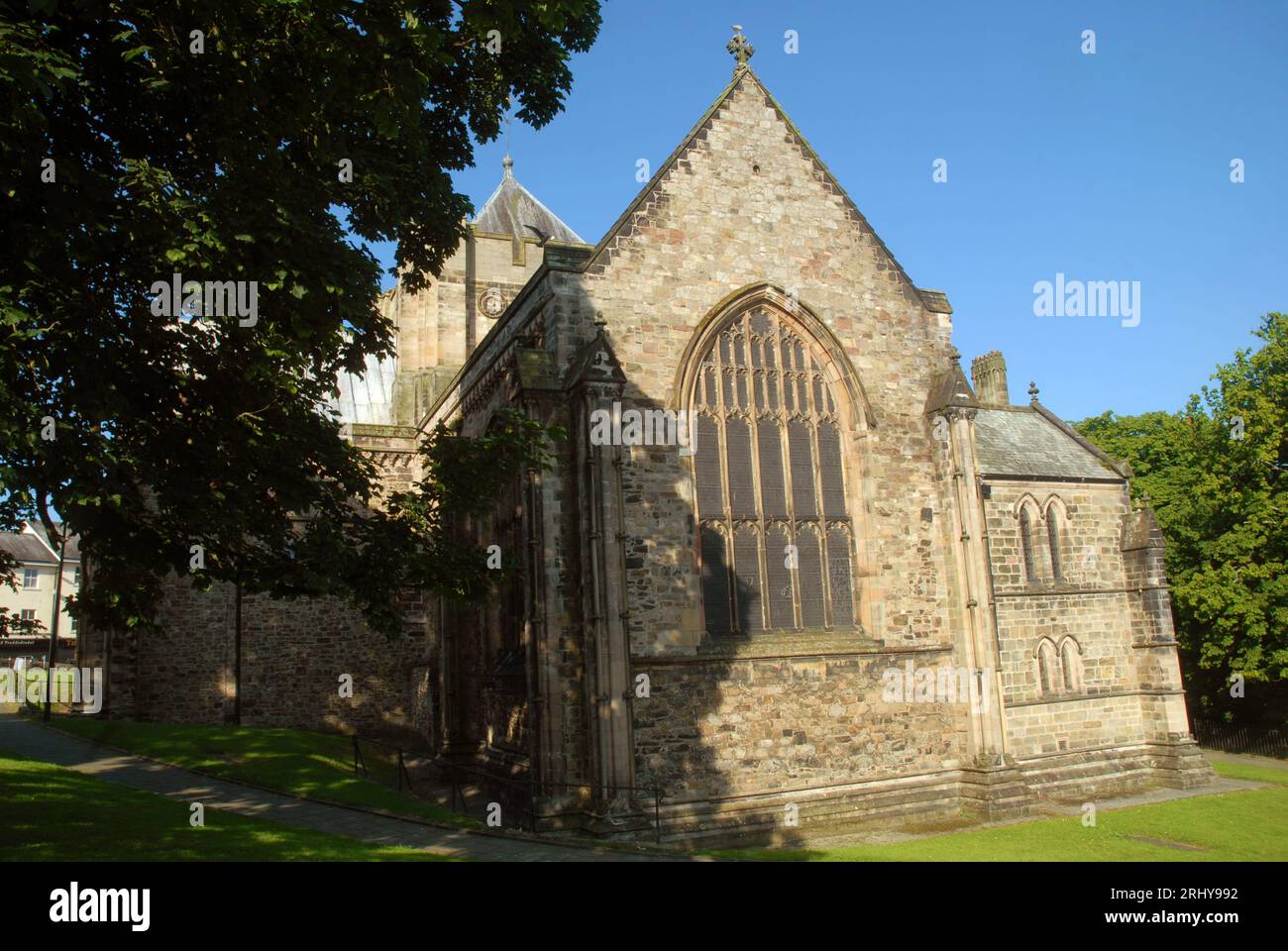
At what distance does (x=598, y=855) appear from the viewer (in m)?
12.5

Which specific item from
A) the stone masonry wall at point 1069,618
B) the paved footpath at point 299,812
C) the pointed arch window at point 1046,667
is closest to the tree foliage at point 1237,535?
the stone masonry wall at point 1069,618

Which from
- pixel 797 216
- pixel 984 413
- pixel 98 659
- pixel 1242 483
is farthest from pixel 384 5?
pixel 1242 483

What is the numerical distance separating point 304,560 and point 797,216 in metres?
12.6

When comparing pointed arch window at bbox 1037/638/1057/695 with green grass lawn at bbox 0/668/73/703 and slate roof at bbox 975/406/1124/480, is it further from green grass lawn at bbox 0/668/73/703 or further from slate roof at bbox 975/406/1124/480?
green grass lawn at bbox 0/668/73/703

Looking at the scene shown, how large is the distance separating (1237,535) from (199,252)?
2972 cm

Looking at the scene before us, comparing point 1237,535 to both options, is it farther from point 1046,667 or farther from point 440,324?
point 440,324

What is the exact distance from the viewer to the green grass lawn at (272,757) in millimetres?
16328

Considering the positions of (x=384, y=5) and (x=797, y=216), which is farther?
(x=797, y=216)

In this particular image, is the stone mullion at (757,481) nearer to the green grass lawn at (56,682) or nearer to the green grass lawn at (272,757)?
the green grass lawn at (272,757)

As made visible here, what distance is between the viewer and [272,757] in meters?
19.4

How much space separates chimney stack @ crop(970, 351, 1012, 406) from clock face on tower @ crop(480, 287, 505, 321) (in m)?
15.3

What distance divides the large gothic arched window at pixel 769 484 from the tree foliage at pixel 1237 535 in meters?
13.2

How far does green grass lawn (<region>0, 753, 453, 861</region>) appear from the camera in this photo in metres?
9.62
